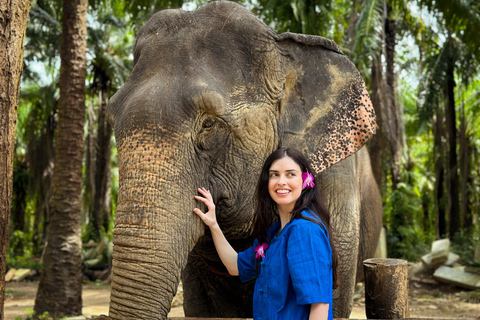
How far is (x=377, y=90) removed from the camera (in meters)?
12.4

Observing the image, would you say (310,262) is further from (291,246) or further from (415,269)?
(415,269)

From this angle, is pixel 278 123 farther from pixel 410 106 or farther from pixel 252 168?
pixel 410 106

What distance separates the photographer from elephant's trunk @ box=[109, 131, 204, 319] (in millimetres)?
2520

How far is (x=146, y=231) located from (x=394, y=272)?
1458 millimetres

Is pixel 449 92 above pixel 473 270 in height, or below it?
above

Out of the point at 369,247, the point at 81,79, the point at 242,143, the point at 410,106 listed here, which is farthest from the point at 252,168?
the point at 410,106

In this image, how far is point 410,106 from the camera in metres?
27.5

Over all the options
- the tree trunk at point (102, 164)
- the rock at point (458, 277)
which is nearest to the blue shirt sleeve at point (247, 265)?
the rock at point (458, 277)

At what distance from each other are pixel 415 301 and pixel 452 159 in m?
8.75

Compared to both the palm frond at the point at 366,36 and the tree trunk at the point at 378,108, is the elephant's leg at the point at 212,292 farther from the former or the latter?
the tree trunk at the point at 378,108

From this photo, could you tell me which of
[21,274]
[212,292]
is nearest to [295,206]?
[212,292]

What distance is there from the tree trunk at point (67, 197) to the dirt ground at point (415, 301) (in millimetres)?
725

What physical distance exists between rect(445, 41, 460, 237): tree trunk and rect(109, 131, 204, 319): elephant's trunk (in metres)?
16.3

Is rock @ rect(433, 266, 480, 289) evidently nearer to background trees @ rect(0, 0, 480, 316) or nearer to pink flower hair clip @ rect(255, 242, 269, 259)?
background trees @ rect(0, 0, 480, 316)
